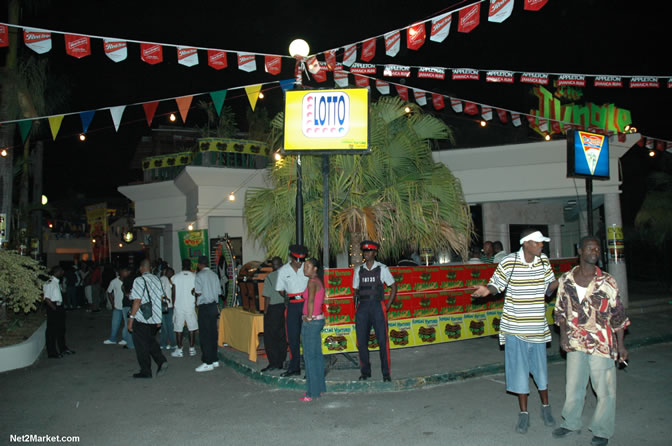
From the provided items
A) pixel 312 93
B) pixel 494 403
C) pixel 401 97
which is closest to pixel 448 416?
pixel 494 403

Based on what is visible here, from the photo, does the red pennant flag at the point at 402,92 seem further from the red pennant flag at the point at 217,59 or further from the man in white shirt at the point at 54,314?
the man in white shirt at the point at 54,314

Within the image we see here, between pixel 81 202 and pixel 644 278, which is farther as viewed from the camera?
pixel 81 202

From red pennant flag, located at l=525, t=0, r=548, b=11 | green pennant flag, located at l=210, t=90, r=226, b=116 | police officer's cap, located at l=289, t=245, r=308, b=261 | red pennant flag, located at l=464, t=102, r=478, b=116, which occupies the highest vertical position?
red pennant flag, located at l=525, t=0, r=548, b=11

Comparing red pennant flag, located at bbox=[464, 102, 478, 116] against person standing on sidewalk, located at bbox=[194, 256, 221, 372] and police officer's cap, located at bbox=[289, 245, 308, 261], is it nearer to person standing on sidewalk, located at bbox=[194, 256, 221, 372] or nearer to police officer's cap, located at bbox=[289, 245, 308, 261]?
police officer's cap, located at bbox=[289, 245, 308, 261]

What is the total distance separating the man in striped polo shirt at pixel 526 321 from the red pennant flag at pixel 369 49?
17.7ft

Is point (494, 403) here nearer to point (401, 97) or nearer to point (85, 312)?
point (401, 97)

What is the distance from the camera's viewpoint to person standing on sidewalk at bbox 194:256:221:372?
8945 mm

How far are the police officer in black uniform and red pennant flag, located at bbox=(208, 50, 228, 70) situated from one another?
464 cm

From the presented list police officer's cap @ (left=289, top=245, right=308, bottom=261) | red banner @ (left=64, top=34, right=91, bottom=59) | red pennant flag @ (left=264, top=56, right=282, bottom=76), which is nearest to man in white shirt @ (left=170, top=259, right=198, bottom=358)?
police officer's cap @ (left=289, top=245, right=308, bottom=261)

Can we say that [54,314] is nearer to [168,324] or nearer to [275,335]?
[168,324]

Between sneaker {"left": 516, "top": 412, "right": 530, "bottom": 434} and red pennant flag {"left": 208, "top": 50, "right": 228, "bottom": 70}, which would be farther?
red pennant flag {"left": 208, "top": 50, "right": 228, "bottom": 70}

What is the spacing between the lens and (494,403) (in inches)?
245

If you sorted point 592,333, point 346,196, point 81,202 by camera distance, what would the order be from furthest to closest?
point 81,202 → point 346,196 → point 592,333

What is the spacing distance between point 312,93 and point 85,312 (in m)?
16.2
